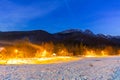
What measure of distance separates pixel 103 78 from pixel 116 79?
108cm

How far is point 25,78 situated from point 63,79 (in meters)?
2.54

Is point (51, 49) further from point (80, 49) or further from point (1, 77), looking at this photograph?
point (1, 77)

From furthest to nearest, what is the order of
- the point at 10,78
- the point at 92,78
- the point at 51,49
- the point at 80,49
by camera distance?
the point at 80,49 → the point at 51,49 → the point at 92,78 → the point at 10,78

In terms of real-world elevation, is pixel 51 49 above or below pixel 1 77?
above

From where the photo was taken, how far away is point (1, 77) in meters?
21.3

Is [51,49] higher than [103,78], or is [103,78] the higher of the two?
[51,49]

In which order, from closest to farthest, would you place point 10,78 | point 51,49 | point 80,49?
point 10,78 < point 51,49 < point 80,49

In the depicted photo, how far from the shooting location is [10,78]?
20.8 meters

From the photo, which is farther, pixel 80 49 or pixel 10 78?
pixel 80 49

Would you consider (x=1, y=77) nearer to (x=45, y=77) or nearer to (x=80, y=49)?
(x=45, y=77)

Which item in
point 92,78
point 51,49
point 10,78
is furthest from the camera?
point 51,49

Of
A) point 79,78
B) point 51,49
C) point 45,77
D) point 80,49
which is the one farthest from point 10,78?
point 80,49

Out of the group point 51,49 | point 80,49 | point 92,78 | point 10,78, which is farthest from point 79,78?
point 80,49

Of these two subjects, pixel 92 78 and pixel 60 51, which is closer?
pixel 92 78
